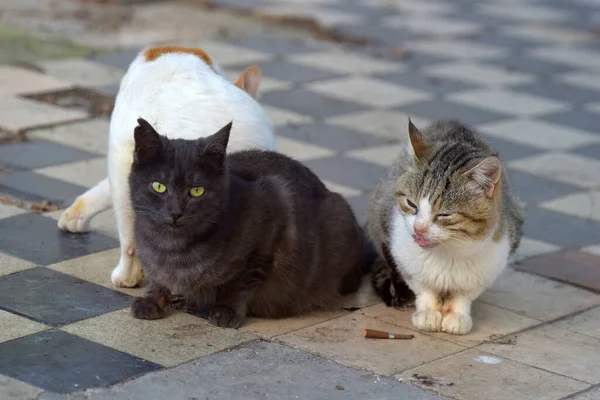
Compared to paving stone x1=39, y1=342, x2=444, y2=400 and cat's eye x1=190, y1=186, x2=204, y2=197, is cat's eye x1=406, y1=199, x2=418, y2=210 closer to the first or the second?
paving stone x1=39, y1=342, x2=444, y2=400

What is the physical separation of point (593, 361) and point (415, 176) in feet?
3.08

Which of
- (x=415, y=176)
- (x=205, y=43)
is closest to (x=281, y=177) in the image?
(x=415, y=176)

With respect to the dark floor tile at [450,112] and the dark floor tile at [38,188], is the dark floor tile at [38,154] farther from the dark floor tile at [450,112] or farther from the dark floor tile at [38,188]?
the dark floor tile at [450,112]

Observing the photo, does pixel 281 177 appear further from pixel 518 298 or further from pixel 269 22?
pixel 269 22

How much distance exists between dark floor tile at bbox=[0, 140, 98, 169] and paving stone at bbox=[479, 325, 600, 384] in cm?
267

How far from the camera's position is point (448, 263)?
407 cm

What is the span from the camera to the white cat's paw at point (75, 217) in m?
4.70

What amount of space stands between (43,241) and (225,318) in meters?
1.11

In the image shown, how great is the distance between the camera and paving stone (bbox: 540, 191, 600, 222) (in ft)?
18.6

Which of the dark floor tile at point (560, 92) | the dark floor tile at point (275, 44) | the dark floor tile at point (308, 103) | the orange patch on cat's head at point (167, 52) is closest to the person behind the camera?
the orange patch on cat's head at point (167, 52)

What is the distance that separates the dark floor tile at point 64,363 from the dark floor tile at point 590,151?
3.92 m

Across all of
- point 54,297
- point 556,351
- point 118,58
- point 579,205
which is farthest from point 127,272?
point 118,58

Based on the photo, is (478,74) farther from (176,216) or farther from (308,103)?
(176,216)

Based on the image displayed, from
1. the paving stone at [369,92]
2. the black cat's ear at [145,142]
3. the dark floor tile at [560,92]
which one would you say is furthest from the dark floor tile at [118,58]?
the black cat's ear at [145,142]
